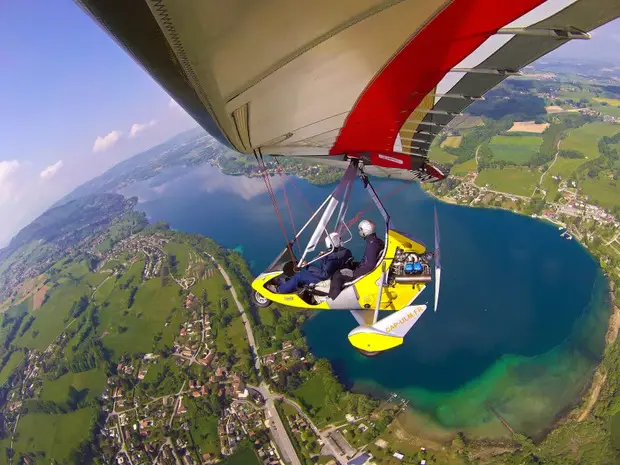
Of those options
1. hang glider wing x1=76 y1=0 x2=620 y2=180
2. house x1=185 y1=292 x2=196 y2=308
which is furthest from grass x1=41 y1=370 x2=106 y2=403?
hang glider wing x1=76 y1=0 x2=620 y2=180

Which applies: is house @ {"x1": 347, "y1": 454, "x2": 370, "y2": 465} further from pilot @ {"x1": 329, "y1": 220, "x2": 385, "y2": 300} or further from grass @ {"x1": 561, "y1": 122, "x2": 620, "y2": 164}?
grass @ {"x1": 561, "y1": 122, "x2": 620, "y2": 164}

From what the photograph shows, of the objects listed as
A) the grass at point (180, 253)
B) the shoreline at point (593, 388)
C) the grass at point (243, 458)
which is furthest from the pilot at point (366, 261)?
the grass at point (180, 253)

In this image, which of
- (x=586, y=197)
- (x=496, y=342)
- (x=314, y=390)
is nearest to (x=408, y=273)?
(x=314, y=390)

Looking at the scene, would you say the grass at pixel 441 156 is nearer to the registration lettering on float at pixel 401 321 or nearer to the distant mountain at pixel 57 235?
the registration lettering on float at pixel 401 321

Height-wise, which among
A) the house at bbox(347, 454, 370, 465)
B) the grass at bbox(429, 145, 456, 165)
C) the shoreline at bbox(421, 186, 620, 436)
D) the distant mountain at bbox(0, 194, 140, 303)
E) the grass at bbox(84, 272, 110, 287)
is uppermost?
the distant mountain at bbox(0, 194, 140, 303)

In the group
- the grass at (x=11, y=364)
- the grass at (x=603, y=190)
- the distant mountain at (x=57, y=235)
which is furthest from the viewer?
the distant mountain at (x=57, y=235)

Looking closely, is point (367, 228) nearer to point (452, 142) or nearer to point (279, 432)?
point (279, 432)

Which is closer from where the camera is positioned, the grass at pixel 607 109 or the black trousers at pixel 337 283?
the black trousers at pixel 337 283
